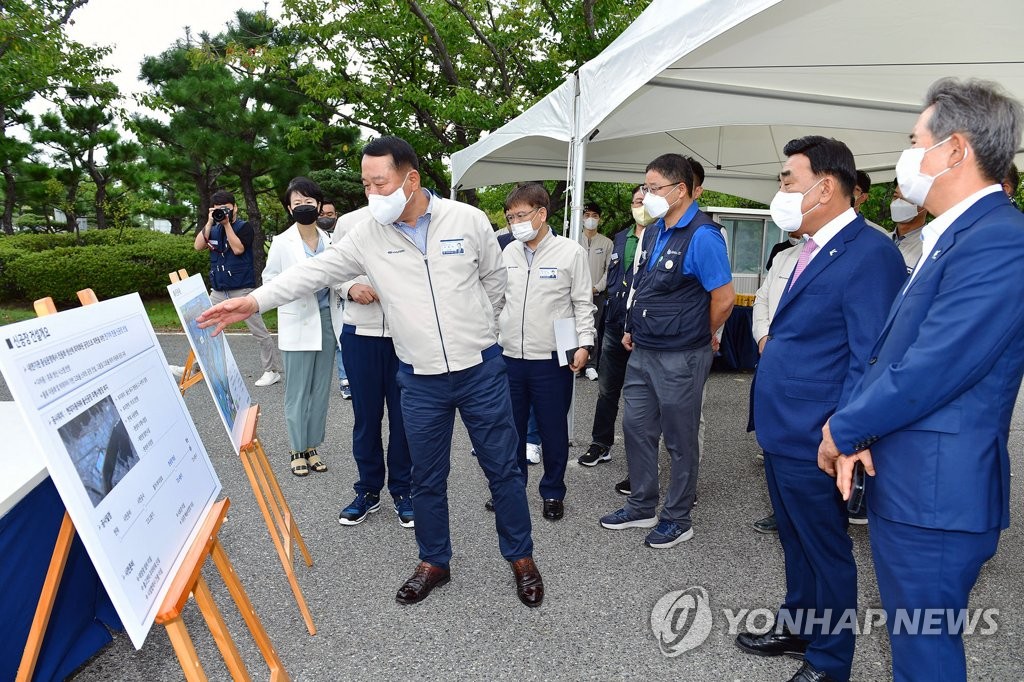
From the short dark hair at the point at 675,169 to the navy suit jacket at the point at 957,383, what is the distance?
1.56 meters

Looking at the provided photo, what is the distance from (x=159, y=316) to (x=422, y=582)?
951cm

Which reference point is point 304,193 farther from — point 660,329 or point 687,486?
point 687,486

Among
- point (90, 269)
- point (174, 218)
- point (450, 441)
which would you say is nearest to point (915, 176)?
point (450, 441)

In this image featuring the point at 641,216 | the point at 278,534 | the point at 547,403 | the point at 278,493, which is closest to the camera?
the point at 278,534

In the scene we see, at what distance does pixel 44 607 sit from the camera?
1.55 meters

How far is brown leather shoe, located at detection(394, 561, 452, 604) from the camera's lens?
264 centimetres

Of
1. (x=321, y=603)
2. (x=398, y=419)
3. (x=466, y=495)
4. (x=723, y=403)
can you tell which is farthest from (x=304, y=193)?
(x=723, y=403)

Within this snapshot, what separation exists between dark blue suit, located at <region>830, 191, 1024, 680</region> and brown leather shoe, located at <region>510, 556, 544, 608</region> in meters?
1.40

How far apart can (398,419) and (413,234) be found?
110 centimetres

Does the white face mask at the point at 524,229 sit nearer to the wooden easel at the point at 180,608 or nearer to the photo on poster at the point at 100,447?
Answer: the wooden easel at the point at 180,608

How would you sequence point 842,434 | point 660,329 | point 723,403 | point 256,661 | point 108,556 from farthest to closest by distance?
point 723,403 → point 660,329 → point 256,661 → point 842,434 → point 108,556

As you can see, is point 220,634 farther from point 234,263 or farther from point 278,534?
point 234,263

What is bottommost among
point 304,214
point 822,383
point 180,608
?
point 822,383

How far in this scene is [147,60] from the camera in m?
14.9
